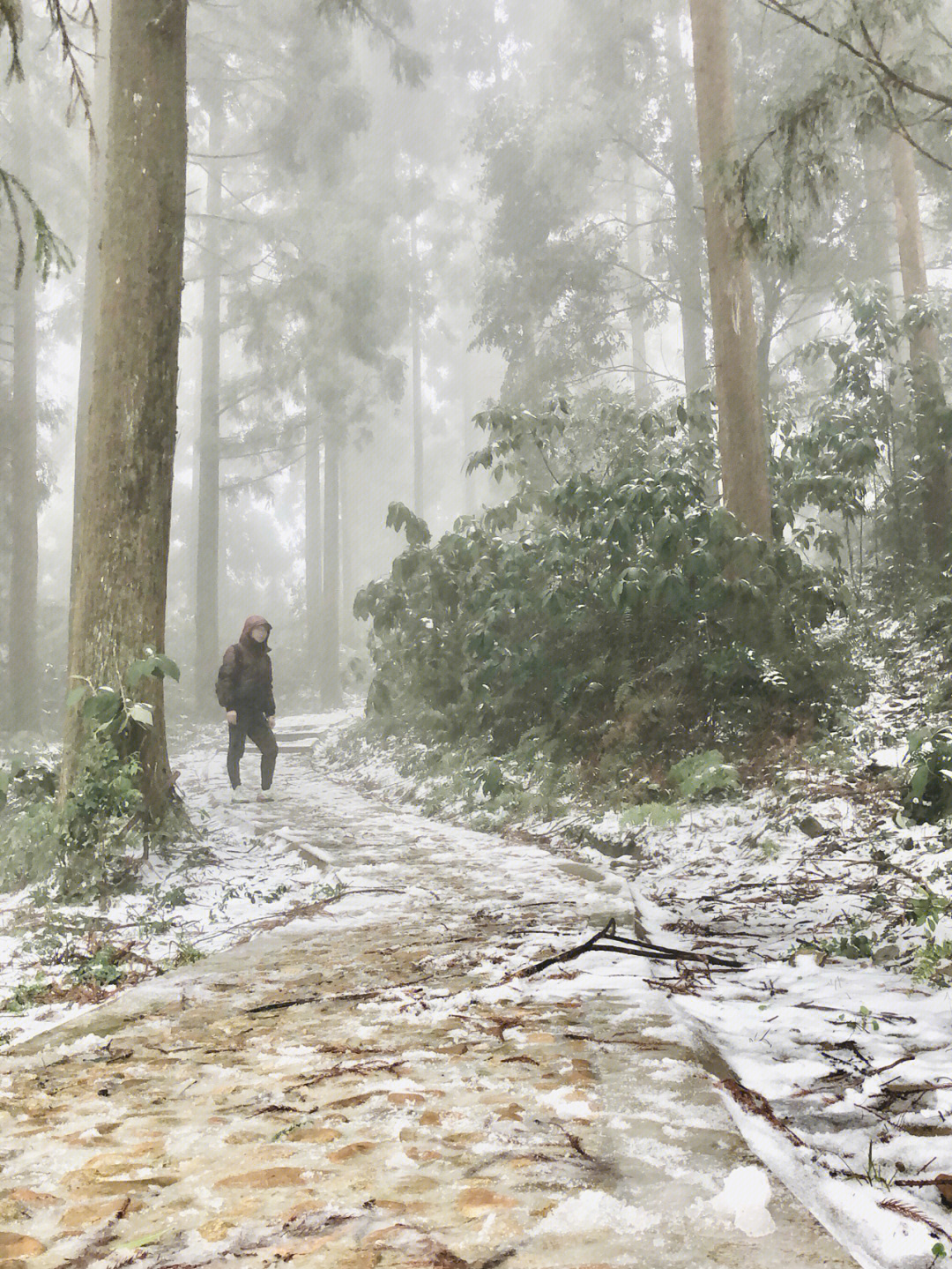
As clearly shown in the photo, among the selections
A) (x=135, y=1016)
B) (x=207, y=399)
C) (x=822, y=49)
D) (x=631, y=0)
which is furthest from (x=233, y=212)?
(x=135, y=1016)

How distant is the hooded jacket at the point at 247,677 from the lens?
922cm

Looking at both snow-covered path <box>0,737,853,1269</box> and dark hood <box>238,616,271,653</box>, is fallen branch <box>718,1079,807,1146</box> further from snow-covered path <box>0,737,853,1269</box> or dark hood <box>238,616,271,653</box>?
dark hood <box>238,616,271,653</box>

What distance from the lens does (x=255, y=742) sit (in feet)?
31.3

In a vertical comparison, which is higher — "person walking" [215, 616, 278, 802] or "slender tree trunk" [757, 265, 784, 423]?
"slender tree trunk" [757, 265, 784, 423]

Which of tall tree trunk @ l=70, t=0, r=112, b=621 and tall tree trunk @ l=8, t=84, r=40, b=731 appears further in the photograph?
tall tree trunk @ l=8, t=84, r=40, b=731

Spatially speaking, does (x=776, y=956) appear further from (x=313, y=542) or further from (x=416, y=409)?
(x=416, y=409)

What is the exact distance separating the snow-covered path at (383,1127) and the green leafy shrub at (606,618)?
3.81 meters

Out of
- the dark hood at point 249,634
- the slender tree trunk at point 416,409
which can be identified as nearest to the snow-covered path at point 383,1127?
the dark hood at point 249,634

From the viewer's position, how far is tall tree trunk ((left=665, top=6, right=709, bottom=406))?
16.0 meters

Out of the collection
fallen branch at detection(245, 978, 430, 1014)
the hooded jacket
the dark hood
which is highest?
the dark hood

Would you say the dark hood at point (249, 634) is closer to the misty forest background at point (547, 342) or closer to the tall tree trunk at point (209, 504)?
the misty forest background at point (547, 342)

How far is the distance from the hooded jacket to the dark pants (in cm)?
11

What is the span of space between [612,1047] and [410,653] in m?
7.15

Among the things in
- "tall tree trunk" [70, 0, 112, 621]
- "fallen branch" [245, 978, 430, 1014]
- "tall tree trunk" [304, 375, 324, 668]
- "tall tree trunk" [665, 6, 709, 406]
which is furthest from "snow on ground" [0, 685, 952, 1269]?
"tall tree trunk" [304, 375, 324, 668]
